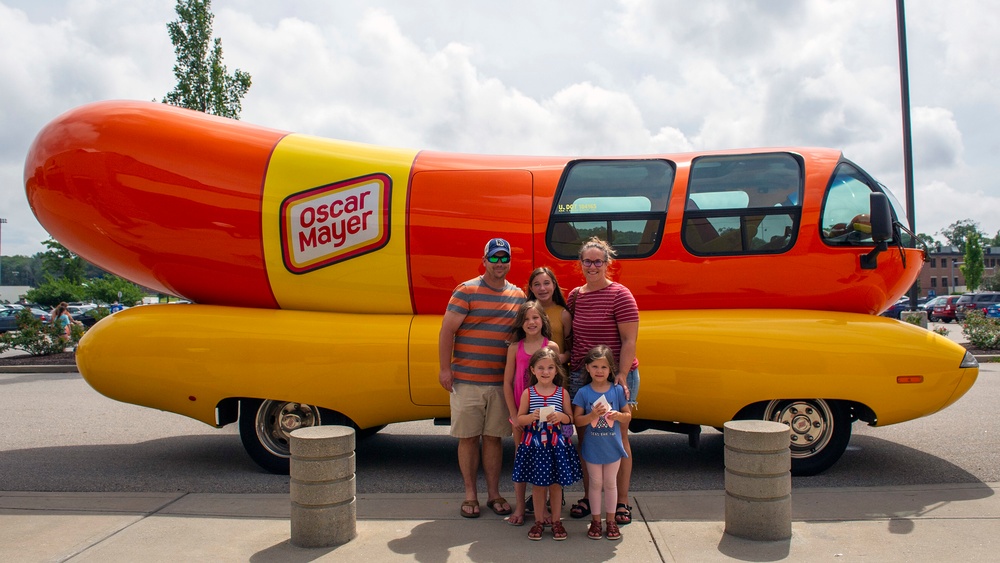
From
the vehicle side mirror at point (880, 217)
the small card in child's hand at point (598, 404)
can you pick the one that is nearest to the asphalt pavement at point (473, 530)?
the small card in child's hand at point (598, 404)

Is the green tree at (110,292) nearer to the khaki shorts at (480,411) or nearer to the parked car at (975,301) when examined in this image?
the khaki shorts at (480,411)

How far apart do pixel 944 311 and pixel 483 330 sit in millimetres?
31685

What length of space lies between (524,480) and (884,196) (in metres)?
3.42

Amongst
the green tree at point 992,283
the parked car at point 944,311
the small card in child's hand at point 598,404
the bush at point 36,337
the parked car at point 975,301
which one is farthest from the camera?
the green tree at point 992,283

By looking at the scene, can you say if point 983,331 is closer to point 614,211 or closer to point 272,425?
point 614,211

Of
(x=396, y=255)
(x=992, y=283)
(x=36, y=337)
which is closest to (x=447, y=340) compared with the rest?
(x=396, y=255)

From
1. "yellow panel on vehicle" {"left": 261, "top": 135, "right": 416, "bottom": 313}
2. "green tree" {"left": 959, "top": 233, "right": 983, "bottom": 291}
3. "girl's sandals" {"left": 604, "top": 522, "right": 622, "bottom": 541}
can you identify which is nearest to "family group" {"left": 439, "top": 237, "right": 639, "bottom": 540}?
"girl's sandals" {"left": 604, "top": 522, "right": 622, "bottom": 541}

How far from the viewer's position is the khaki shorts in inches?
181

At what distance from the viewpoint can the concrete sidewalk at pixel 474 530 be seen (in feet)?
13.2

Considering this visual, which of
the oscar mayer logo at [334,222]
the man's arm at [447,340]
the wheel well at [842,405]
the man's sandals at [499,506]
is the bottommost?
the man's sandals at [499,506]

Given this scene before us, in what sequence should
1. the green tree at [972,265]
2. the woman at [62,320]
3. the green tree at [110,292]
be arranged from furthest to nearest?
1. the green tree at [972,265]
2. the green tree at [110,292]
3. the woman at [62,320]

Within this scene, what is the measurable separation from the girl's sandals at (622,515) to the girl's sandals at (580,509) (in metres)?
0.24

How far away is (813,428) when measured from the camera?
5.55 m

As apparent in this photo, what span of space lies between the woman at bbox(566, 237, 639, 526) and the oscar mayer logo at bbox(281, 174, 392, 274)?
196 centimetres
